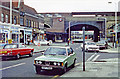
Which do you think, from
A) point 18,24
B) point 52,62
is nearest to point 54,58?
point 52,62

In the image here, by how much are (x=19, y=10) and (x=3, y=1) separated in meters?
7.35

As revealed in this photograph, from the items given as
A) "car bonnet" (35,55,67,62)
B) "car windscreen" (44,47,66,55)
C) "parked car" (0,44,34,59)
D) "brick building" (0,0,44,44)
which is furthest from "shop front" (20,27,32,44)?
"car bonnet" (35,55,67,62)

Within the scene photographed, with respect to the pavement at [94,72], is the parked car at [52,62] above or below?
above

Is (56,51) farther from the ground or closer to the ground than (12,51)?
farther from the ground

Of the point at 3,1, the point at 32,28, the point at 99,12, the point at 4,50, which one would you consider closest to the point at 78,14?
the point at 99,12

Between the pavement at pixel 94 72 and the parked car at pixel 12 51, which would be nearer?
the pavement at pixel 94 72

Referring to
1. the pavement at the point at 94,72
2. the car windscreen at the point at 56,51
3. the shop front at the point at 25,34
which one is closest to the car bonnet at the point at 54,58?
the car windscreen at the point at 56,51

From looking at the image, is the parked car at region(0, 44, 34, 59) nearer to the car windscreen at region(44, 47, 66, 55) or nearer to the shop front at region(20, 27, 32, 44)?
the car windscreen at region(44, 47, 66, 55)

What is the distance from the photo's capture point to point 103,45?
34969 millimetres

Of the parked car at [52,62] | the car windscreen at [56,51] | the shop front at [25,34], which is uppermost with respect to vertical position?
the shop front at [25,34]

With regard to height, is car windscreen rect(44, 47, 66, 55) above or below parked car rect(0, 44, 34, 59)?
above

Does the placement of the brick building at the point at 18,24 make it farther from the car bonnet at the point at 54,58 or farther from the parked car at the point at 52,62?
the parked car at the point at 52,62

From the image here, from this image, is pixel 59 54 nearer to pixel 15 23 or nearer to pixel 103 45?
pixel 103 45

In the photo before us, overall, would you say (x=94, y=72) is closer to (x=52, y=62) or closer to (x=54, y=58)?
(x=54, y=58)
